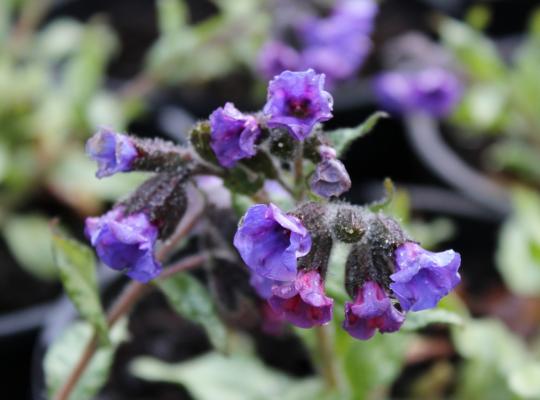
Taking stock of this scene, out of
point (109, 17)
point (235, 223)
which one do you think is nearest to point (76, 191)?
point (235, 223)

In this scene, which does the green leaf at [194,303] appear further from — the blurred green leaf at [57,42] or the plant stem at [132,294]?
the blurred green leaf at [57,42]

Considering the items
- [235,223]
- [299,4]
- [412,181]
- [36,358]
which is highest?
[235,223]

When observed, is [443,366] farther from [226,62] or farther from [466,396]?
[226,62]

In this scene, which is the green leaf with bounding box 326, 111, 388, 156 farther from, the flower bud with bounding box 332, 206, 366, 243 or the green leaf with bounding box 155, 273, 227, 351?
the green leaf with bounding box 155, 273, 227, 351

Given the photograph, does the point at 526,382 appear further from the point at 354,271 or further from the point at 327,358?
the point at 354,271

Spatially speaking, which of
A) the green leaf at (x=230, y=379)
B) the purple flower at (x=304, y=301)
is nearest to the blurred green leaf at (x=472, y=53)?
the green leaf at (x=230, y=379)

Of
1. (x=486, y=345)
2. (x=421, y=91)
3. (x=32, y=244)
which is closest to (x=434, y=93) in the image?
(x=421, y=91)

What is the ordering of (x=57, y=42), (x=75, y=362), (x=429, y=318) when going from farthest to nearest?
(x=57, y=42), (x=75, y=362), (x=429, y=318)

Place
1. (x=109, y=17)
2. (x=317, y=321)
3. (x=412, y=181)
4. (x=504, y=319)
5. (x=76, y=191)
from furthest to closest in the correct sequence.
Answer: (x=109, y=17), (x=412, y=181), (x=76, y=191), (x=504, y=319), (x=317, y=321)
